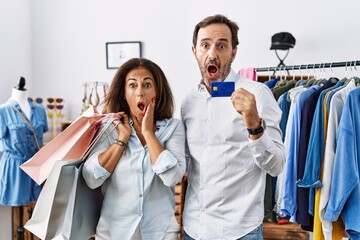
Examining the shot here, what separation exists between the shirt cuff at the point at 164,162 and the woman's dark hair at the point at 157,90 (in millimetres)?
205

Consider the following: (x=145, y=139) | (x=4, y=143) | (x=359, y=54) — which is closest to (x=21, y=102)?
(x=4, y=143)

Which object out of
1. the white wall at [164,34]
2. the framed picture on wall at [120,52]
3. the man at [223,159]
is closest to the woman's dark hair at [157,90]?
the man at [223,159]

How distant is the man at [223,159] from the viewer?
53.5 inches

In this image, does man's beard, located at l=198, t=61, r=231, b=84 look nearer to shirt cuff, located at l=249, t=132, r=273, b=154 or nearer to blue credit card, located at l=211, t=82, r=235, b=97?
blue credit card, located at l=211, t=82, r=235, b=97

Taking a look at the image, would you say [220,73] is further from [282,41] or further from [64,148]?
[282,41]

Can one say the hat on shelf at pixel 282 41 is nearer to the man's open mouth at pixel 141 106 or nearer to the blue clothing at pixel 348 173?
the blue clothing at pixel 348 173

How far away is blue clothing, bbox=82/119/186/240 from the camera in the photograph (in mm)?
1335

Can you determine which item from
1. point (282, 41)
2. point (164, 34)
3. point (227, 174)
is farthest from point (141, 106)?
point (164, 34)

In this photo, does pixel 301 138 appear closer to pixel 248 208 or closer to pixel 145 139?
pixel 248 208

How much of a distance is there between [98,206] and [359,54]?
2.73m

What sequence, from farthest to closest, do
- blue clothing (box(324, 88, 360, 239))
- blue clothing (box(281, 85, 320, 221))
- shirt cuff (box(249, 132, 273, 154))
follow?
blue clothing (box(281, 85, 320, 221)) → blue clothing (box(324, 88, 360, 239)) → shirt cuff (box(249, 132, 273, 154))

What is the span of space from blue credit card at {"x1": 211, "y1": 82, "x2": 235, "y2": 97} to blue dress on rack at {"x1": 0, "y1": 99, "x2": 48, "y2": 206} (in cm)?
195

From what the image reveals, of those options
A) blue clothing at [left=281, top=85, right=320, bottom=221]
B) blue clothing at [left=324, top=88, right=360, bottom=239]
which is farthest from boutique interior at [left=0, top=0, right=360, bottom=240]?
blue clothing at [left=324, top=88, right=360, bottom=239]

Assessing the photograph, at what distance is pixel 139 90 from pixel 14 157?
1750 millimetres
